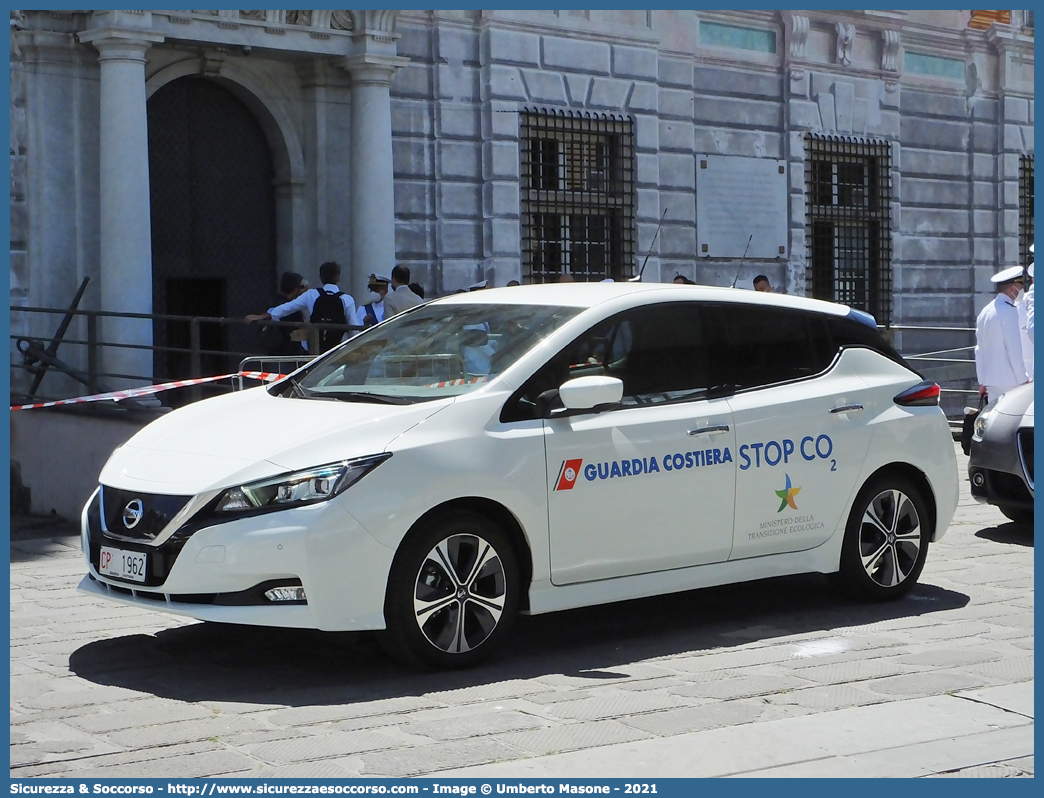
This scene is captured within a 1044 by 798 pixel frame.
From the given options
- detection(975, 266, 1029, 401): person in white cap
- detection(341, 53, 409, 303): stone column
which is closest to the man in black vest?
detection(341, 53, 409, 303): stone column

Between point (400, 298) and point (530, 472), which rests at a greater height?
point (400, 298)

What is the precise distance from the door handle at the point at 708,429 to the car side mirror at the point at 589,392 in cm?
57

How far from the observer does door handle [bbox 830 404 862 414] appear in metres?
7.64

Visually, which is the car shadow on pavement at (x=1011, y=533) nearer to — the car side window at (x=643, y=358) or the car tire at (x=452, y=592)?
the car side window at (x=643, y=358)

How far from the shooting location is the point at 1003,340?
44.4 ft

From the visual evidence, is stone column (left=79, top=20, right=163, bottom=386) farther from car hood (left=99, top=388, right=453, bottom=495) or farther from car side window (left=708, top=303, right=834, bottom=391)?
car side window (left=708, top=303, right=834, bottom=391)

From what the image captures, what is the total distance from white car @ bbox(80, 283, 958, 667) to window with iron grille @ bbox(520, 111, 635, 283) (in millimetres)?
11528

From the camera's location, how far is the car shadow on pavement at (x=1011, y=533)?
10.2m

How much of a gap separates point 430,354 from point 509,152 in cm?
1213

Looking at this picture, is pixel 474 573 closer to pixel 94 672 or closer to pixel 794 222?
pixel 94 672

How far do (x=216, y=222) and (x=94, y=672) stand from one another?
11.3 metres

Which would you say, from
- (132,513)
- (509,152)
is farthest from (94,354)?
(132,513)

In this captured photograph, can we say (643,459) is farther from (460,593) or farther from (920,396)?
(920,396)

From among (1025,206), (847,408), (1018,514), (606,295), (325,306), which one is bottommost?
(1018,514)
